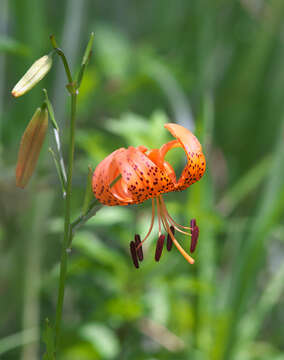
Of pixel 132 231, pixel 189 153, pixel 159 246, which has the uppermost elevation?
pixel 189 153

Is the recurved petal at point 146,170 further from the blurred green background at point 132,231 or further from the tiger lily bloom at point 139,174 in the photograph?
the blurred green background at point 132,231

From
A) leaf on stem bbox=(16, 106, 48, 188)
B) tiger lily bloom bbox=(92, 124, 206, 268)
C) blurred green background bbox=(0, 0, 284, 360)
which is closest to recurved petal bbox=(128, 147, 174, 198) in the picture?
tiger lily bloom bbox=(92, 124, 206, 268)

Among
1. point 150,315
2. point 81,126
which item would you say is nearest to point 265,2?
point 81,126

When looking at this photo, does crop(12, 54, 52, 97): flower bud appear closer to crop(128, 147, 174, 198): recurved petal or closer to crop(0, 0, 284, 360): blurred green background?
crop(128, 147, 174, 198): recurved petal

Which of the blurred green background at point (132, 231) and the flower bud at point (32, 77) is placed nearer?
the flower bud at point (32, 77)

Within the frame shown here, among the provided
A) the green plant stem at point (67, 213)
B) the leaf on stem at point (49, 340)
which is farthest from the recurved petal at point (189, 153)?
the leaf on stem at point (49, 340)

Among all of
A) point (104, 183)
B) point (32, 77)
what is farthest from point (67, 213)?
point (32, 77)

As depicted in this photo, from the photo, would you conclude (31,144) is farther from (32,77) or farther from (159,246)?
(159,246)

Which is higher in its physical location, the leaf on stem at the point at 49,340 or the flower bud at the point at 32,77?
the flower bud at the point at 32,77
